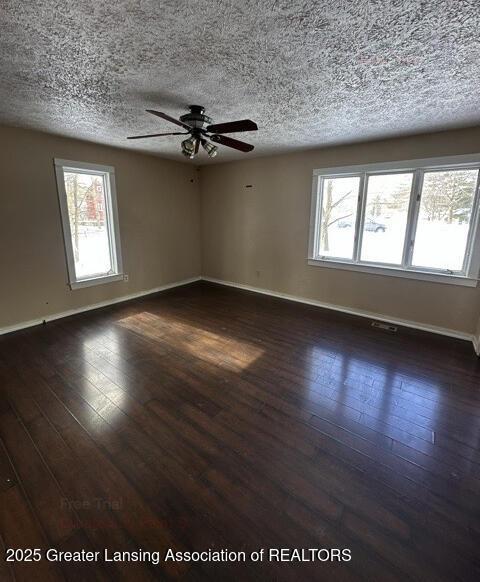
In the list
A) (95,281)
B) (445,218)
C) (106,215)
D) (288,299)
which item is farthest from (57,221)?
(445,218)

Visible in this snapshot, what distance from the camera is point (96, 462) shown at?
175 centimetres

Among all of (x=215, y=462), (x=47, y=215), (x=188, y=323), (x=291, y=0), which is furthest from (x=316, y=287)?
(x=47, y=215)

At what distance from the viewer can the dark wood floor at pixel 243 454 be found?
1329 mm

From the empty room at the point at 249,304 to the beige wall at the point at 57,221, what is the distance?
0.03m

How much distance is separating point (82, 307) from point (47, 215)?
1443mm

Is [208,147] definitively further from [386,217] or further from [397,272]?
[397,272]

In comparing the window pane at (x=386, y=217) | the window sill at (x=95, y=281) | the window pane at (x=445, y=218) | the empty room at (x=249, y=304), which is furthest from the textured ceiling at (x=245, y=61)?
the window sill at (x=95, y=281)

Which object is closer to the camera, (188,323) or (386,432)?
(386,432)

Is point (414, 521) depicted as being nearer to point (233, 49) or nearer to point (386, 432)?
point (386, 432)

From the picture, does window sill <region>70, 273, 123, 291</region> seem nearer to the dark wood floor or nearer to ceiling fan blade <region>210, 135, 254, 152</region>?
the dark wood floor

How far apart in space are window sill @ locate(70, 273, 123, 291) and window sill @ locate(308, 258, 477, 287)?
3.37 m

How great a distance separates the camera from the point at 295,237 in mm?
4855

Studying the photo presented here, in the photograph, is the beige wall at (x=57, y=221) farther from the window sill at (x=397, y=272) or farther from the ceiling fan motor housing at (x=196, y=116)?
the window sill at (x=397, y=272)

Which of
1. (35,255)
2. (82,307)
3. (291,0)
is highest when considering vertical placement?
(291,0)
